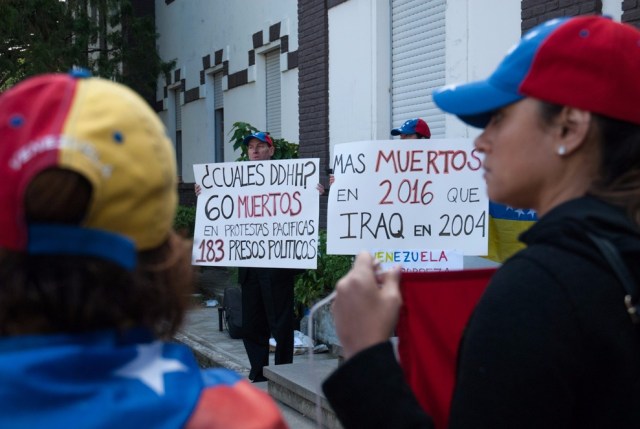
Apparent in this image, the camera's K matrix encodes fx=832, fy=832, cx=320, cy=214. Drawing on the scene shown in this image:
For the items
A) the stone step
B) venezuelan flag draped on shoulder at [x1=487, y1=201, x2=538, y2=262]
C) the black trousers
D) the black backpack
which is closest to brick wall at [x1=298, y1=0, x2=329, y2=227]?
the black backpack

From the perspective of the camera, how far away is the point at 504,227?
5098 mm

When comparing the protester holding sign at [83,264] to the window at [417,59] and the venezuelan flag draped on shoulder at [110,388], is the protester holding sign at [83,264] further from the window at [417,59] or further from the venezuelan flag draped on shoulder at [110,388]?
the window at [417,59]

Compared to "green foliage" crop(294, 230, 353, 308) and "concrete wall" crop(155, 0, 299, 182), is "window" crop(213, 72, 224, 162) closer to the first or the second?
"concrete wall" crop(155, 0, 299, 182)

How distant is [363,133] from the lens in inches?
361

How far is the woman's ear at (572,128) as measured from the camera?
1.53 meters

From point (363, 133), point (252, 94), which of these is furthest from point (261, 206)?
point (252, 94)

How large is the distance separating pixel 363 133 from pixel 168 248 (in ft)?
26.2

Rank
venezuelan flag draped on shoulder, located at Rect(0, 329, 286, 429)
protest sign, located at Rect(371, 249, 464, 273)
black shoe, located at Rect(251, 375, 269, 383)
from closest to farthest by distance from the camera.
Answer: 1. venezuelan flag draped on shoulder, located at Rect(0, 329, 286, 429)
2. protest sign, located at Rect(371, 249, 464, 273)
3. black shoe, located at Rect(251, 375, 269, 383)

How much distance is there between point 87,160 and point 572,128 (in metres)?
0.90

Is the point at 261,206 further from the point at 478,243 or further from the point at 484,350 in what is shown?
the point at 484,350

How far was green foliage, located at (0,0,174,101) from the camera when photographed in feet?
46.2

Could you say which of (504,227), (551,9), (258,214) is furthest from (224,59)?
(504,227)

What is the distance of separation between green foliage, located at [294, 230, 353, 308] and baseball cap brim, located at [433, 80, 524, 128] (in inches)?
247

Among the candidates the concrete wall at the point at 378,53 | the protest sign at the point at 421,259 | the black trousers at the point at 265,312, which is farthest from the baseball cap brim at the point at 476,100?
the concrete wall at the point at 378,53
